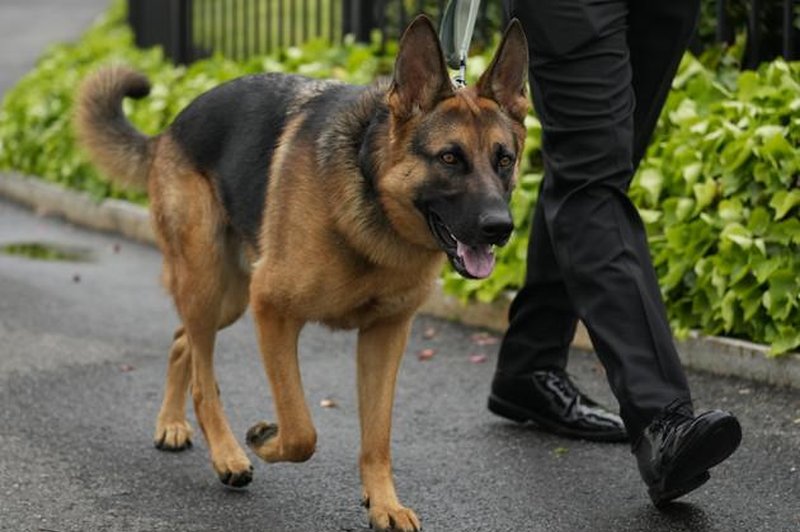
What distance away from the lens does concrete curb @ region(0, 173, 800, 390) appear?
579 cm

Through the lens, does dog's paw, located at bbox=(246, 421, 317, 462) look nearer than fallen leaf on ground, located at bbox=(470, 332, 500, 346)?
Yes

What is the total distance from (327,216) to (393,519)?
0.85 meters

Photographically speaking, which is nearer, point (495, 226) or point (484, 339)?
point (495, 226)

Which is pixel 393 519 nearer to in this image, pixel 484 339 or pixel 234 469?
pixel 234 469

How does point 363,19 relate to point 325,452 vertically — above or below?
below

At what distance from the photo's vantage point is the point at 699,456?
4133mm

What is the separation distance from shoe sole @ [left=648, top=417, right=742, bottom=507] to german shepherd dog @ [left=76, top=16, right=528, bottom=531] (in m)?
0.71

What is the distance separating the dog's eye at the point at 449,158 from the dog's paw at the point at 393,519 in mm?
968

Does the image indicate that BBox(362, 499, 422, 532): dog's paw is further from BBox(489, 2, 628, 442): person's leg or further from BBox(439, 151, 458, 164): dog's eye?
BBox(489, 2, 628, 442): person's leg

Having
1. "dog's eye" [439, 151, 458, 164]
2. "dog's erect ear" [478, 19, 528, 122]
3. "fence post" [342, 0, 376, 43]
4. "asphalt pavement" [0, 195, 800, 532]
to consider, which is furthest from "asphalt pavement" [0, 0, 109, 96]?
"dog's eye" [439, 151, 458, 164]

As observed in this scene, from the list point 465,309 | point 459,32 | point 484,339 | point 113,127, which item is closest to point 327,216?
point 459,32

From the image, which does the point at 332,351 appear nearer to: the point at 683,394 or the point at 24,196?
the point at 683,394

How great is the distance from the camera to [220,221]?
16.1 feet

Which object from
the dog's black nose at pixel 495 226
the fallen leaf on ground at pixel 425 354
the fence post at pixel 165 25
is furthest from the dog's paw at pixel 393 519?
the fence post at pixel 165 25
